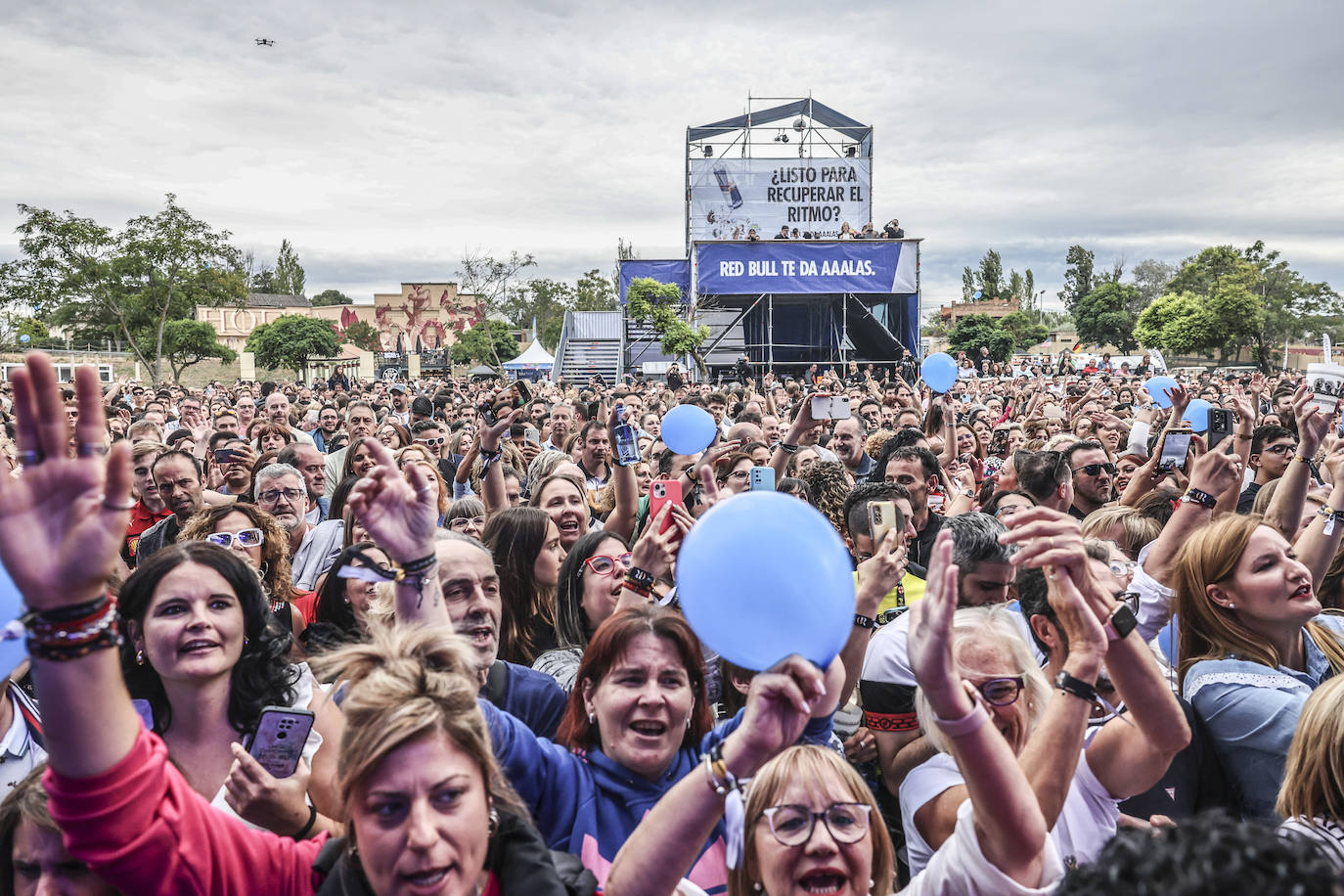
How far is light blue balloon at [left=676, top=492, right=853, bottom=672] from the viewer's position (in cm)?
171

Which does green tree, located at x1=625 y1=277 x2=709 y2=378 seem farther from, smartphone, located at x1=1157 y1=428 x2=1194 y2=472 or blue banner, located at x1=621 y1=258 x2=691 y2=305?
smartphone, located at x1=1157 y1=428 x2=1194 y2=472

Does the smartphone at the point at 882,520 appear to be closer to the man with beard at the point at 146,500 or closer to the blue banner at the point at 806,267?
the man with beard at the point at 146,500

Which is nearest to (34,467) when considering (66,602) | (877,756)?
(66,602)

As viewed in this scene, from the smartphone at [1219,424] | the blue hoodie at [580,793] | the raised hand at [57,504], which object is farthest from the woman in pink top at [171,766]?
the smartphone at [1219,424]

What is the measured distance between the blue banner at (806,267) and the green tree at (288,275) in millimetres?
92522

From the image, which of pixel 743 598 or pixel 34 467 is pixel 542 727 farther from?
pixel 34 467

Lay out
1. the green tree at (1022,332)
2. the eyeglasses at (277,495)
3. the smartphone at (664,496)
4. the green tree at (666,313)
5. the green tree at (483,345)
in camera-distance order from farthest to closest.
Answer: the green tree at (1022,332), the green tree at (483,345), the green tree at (666,313), the eyeglasses at (277,495), the smartphone at (664,496)

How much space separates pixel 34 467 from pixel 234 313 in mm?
96385

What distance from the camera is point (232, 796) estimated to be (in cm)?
204

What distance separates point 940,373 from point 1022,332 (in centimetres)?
6444

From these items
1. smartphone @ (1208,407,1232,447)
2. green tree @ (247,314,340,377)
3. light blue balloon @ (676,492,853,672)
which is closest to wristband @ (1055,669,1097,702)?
light blue balloon @ (676,492,853,672)

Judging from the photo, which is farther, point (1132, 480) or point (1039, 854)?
point (1132, 480)

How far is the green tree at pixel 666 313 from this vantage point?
90.8 feet

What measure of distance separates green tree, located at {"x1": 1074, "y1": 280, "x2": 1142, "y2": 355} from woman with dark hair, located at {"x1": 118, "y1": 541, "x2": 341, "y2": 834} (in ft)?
231
